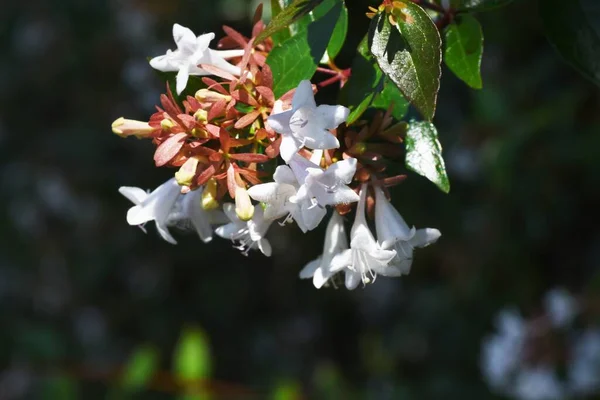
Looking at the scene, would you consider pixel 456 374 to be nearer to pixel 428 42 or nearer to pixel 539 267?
pixel 539 267

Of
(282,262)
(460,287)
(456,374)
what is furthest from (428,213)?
(282,262)

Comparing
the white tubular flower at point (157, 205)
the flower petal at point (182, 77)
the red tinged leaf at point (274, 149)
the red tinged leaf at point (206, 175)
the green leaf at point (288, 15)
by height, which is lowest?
the white tubular flower at point (157, 205)

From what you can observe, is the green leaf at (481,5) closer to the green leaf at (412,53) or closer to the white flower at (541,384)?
the green leaf at (412,53)

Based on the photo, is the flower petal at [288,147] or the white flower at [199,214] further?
the white flower at [199,214]

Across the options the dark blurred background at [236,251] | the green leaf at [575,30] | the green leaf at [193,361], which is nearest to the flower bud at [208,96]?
the green leaf at [575,30]

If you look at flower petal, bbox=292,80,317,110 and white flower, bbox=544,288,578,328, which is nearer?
flower petal, bbox=292,80,317,110

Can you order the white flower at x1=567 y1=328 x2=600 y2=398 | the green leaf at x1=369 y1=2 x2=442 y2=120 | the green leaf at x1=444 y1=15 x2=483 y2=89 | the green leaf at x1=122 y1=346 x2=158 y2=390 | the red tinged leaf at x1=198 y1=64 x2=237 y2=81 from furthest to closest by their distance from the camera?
1. the green leaf at x1=122 y1=346 x2=158 y2=390
2. the white flower at x1=567 y1=328 x2=600 y2=398
3. the green leaf at x1=444 y1=15 x2=483 y2=89
4. the red tinged leaf at x1=198 y1=64 x2=237 y2=81
5. the green leaf at x1=369 y1=2 x2=442 y2=120

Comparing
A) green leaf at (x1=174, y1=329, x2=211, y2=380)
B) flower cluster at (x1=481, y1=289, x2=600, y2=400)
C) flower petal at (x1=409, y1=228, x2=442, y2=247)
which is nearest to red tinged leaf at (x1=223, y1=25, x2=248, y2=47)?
flower petal at (x1=409, y1=228, x2=442, y2=247)

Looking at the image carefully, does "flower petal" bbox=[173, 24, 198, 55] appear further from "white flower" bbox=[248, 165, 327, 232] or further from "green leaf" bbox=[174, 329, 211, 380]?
"green leaf" bbox=[174, 329, 211, 380]
